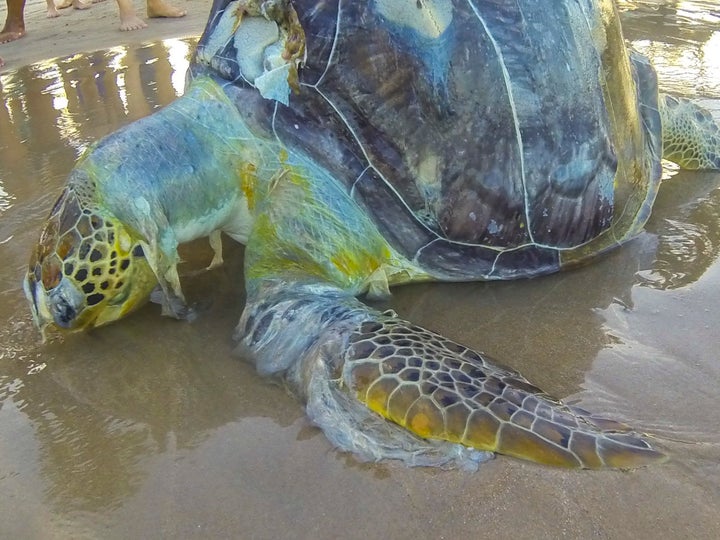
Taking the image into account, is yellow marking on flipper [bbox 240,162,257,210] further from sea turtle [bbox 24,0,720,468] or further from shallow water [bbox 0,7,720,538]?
shallow water [bbox 0,7,720,538]

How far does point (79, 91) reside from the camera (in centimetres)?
421

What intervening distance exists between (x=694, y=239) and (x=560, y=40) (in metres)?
0.89

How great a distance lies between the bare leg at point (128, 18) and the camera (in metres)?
6.26

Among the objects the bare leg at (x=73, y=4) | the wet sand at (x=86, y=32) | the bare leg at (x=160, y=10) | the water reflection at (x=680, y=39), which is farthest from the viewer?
the bare leg at (x=73, y=4)

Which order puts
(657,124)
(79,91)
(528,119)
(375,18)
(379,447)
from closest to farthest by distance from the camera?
1. (379,447)
2. (375,18)
3. (528,119)
4. (657,124)
5. (79,91)

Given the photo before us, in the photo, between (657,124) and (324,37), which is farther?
(657,124)

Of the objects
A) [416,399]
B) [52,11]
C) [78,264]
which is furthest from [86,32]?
[416,399]

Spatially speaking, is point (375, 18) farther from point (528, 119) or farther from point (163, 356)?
point (163, 356)

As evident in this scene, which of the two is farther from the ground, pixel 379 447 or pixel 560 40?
pixel 560 40

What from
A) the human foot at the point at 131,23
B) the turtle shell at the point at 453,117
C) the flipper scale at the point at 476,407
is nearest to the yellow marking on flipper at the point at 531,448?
the flipper scale at the point at 476,407

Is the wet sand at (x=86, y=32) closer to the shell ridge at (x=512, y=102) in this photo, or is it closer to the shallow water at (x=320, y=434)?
the shallow water at (x=320, y=434)

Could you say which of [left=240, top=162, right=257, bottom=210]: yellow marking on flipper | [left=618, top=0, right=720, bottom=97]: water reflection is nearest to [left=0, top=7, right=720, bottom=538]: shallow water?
[left=240, top=162, right=257, bottom=210]: yellow marking on flipper

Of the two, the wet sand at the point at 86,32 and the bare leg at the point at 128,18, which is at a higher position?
the bare leg at the point at 128,18

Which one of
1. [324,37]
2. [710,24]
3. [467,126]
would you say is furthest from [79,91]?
[710,24]
